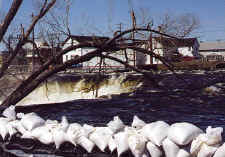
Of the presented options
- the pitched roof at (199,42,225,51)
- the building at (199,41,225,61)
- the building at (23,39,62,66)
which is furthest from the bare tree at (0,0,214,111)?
the pitched roof at (199,42,225,51)

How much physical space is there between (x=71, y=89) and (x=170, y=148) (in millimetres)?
12097

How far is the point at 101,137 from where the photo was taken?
3.55 feet

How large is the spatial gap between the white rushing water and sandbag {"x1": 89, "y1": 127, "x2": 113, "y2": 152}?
9.90m

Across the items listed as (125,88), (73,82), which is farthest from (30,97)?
(125,88)

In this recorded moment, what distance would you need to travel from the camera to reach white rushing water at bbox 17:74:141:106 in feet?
38.3

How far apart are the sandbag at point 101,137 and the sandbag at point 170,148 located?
9.0 inches

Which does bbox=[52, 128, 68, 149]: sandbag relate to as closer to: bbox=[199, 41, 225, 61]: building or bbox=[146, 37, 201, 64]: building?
bbox=[146, 37, 201, 64]: building

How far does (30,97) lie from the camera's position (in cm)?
1266

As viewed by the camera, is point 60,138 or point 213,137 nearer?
point 213,137

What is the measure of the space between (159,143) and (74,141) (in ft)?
1.15

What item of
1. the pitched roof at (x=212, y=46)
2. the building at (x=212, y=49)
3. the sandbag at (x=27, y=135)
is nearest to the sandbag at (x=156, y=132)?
the sandbag at (x=27, y=135)

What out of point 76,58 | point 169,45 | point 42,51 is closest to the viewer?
point 76,58

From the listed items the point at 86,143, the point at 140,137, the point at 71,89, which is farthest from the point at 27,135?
the point at 71,89

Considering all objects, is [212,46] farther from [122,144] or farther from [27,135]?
[122,144]
